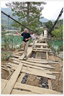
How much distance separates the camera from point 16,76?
6.97 feet

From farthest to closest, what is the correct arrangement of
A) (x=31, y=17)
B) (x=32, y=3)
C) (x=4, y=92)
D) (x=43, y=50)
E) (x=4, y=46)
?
(x=31, y=17) → (x=32, y=3) → (x=4, y=46) → (x=43, y=50) → (x=4, y=92)

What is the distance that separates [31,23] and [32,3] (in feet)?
7.38

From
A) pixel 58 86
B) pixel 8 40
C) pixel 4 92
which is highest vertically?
pixel 8 40

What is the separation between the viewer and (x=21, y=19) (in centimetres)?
992

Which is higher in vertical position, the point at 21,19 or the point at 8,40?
the point at 21,19

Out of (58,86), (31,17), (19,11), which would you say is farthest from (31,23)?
(58,86)

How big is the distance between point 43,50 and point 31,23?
240 inches

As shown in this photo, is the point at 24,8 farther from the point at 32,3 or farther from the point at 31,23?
the point at 31,23

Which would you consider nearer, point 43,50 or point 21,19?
point 43,50

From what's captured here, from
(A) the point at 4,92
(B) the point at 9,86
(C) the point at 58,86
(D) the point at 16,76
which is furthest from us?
(C) the point at 58,86

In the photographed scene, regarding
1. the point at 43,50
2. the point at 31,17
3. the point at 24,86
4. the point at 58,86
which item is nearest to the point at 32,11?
the point at 31,17

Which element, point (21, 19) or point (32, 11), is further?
point (21, 19)

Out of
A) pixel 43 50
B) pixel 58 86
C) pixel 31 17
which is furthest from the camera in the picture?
pixel 31 17

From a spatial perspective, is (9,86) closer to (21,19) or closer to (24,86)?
(24,86)
